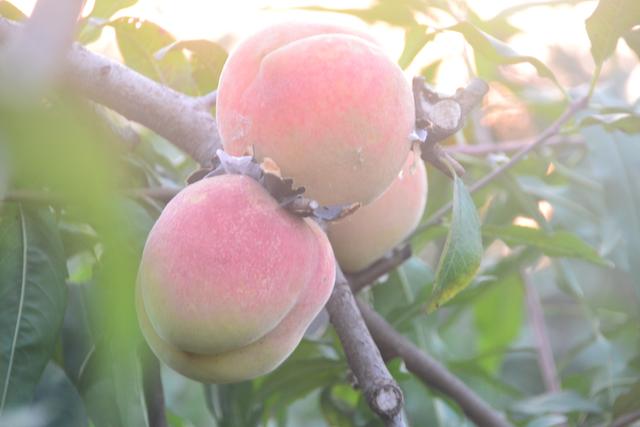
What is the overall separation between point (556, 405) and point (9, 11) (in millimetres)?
1060

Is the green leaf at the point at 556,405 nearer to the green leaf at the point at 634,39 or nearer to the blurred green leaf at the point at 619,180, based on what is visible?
the blurred green leaf at the point at 619,180

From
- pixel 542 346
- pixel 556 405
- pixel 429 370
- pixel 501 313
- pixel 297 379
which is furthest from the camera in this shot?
pixel 501 313

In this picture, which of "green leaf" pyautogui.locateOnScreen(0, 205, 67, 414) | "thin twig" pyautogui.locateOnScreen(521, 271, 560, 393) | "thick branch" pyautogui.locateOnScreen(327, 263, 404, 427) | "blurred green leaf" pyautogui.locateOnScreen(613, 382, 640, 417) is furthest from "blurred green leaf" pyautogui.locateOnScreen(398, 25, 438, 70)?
"thin twig" pyautogui.locateOnScreen(521, 271, 560, 393)

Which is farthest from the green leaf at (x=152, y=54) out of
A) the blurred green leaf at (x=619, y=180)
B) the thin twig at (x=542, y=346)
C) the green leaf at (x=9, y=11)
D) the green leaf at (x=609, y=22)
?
the thin twig at (x=542, y=346)

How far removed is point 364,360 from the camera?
78 centimetres

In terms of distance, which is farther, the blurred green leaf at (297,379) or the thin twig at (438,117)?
the blurred green leaf at (297,379)

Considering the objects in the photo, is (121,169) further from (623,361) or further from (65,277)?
(623,361)

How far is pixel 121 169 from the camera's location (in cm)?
100

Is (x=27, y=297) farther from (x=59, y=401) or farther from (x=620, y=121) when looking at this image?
(x=620, y=121)

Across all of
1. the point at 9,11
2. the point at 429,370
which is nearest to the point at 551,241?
the point at 429,370

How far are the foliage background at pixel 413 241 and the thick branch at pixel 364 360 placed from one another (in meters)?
0.20

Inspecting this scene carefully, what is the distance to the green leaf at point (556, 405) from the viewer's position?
56.5 inches

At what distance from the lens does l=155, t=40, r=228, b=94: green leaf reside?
3.57ft

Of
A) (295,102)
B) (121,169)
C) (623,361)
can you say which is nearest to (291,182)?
(295,102)
